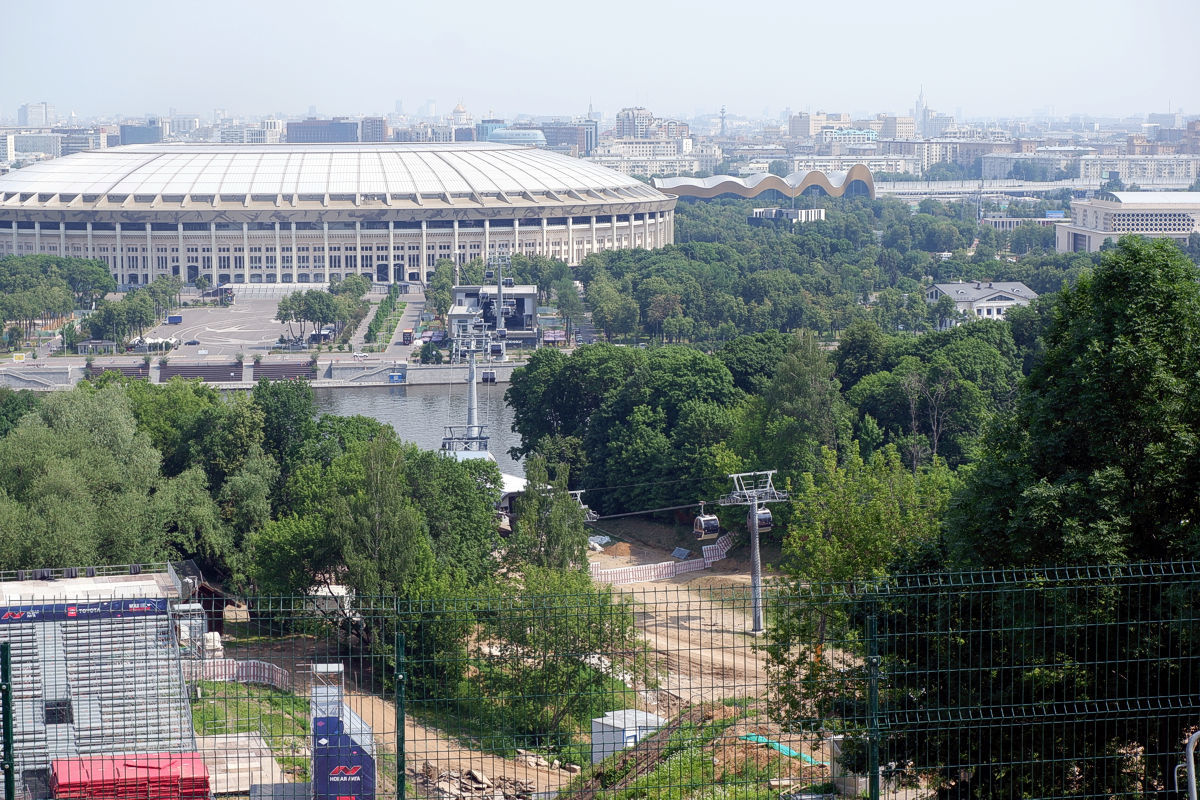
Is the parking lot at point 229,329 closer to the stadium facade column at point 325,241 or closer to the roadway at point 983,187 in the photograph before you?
the stadium facade column at point 325,241

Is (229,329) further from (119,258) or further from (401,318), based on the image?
(119,258)

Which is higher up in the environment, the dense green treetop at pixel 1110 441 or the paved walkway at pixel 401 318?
the dense green treetop at pixel 1110 441

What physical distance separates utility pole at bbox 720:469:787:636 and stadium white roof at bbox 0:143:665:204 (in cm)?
4415

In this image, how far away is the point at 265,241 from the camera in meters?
62.2

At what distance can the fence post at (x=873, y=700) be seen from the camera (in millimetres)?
7164

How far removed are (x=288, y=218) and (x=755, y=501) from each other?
47017mm

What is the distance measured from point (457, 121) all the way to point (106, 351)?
154m

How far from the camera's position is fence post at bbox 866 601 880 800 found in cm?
716

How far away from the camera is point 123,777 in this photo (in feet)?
27.7

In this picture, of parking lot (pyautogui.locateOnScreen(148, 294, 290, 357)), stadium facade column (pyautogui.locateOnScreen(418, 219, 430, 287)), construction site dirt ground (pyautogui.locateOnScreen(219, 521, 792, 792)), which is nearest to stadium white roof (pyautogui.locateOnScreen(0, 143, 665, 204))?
stadium facade column (pyautogui.locateOnScreen(418, 219, 430, 287))

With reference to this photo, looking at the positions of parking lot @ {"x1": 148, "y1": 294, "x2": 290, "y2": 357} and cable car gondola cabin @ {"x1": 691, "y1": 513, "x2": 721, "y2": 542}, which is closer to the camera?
cable car gondola cabin @ {"x1": 691, "y1": 513, "x2": 721, "y2": 542}

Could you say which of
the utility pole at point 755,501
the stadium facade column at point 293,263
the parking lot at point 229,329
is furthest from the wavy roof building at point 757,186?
the utility pole at point 755,501

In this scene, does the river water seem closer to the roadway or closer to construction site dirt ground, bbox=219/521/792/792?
construction site dirt ground, bbox=219/521/792/792

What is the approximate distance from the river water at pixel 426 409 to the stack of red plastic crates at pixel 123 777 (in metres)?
20.4
